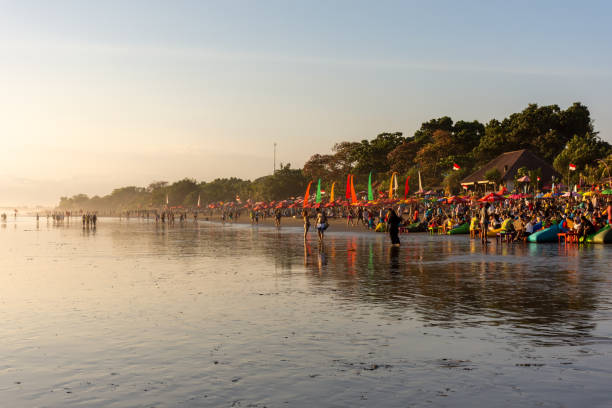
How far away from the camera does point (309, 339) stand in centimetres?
854

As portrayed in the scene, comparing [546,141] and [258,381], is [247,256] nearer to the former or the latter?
[258,381]

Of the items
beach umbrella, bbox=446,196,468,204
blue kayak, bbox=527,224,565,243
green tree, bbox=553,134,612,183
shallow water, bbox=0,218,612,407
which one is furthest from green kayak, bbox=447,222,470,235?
green tree, bbox=553,134,612,183

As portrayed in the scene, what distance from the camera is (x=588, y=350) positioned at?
7.66 m

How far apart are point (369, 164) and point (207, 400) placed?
359 ft

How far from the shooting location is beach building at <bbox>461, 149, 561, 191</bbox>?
74.2 m

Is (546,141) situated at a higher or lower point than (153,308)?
higher

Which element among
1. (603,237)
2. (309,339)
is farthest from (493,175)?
(309,339)

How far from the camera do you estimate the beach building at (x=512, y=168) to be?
74156 mm

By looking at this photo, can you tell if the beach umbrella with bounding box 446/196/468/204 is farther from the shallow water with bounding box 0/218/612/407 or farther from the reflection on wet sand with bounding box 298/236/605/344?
the shallow water with bounding box 0/218/612/407

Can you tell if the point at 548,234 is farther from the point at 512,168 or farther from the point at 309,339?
the point at 512,168

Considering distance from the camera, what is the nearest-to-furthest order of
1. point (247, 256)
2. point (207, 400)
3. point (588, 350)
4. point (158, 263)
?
point (207, 400) → point (588, 350) → point (158, 263) → point (247, 256)

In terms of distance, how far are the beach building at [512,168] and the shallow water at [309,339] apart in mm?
59526

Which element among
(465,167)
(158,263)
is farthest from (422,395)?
(465,167)

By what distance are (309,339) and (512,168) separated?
70603 millimetres
